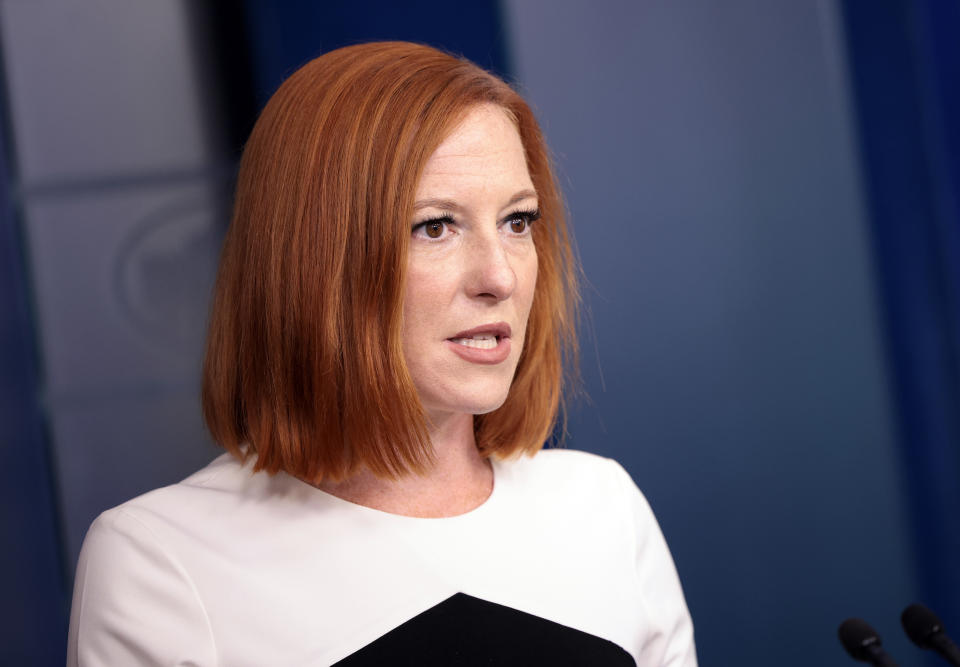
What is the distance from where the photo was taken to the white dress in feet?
3.20

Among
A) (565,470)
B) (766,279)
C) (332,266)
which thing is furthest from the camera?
(766,279)

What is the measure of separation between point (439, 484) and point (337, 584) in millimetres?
172

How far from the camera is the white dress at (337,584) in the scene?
0.98m

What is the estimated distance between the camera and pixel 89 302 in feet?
6.44

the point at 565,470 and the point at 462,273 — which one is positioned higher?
the point at 462,273

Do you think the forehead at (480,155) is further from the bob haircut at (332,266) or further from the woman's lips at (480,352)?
the woman's lips at (480,352)

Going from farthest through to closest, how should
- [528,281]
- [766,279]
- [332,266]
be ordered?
1. [766,279]
2. [528,281]
3. [332,266]

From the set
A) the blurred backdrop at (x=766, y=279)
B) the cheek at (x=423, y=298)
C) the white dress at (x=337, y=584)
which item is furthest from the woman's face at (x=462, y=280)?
the blurred backdrop at (x=766, y=279)

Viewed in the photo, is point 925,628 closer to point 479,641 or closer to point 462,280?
point 479,641

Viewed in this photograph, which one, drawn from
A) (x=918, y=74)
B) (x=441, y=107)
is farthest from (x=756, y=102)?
(x=441, y=107)

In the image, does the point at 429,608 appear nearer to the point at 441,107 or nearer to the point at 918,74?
the point at 441,107

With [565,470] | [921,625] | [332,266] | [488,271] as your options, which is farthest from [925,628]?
[332,266]

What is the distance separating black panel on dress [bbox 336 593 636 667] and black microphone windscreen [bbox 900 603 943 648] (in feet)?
1.01

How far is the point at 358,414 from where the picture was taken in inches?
39.7
